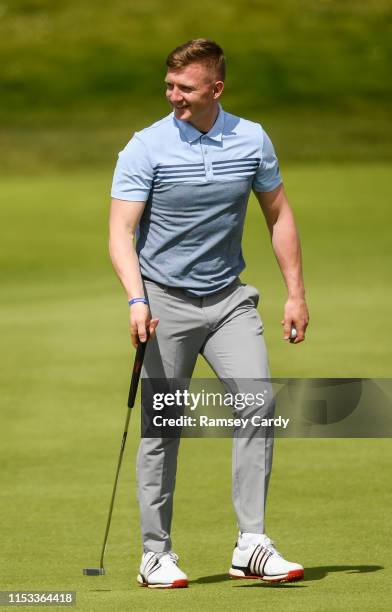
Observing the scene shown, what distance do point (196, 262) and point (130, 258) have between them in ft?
0.96

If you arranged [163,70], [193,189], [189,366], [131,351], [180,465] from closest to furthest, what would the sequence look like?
[193,189]
[189,366]
[180,465]
[131,351]
[163,70]

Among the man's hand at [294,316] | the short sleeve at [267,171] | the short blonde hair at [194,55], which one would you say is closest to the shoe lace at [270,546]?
the man's hand at [294,316]

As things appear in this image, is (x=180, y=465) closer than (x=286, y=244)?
No

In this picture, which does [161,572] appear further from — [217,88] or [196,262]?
[217,88]

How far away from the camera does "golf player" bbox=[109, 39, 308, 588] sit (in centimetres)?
605

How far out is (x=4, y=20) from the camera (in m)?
63.0

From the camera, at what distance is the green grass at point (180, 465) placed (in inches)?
240

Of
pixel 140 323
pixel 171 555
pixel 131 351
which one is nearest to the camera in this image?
pixel 140 323

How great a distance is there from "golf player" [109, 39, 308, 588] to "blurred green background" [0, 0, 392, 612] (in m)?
0.31

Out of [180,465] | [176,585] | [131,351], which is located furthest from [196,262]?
[131,351]

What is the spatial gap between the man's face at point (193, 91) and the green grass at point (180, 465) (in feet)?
5.86

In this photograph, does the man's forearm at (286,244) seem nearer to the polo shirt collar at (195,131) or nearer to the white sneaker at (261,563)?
the polo shirt collar at (195,131)

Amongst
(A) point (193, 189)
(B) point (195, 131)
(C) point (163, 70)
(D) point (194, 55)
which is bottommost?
(A) point (193, 189)

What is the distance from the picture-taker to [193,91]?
6059mm
